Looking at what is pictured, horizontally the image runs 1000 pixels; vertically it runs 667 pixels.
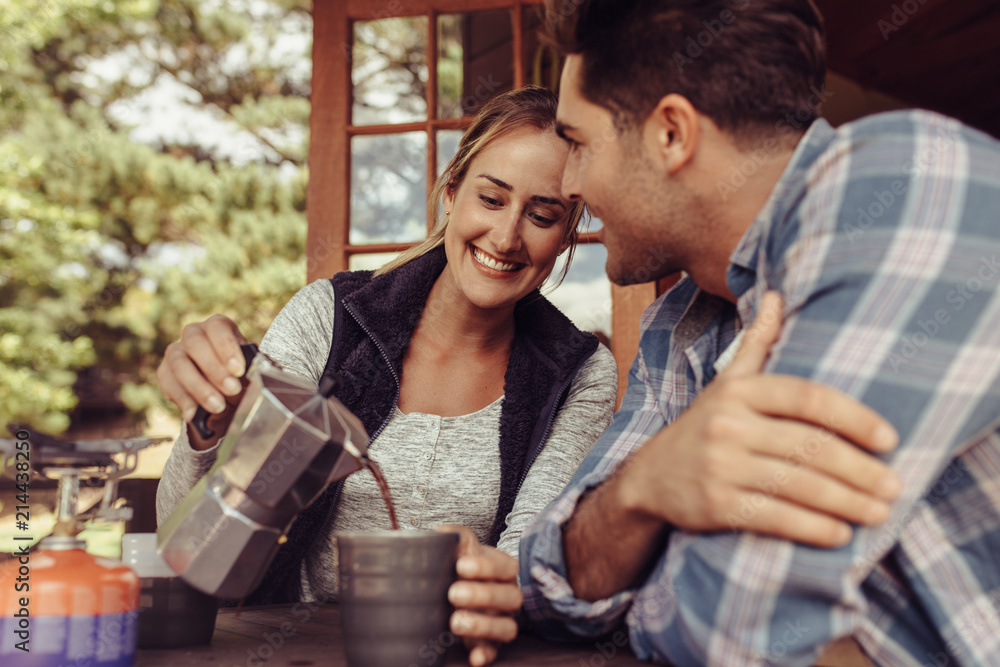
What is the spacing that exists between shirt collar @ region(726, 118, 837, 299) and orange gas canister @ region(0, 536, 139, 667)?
2.39ft

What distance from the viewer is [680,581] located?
0.72m

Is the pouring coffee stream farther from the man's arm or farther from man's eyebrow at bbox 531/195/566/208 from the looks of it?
man's eyebrow at bbox 531/195/566/208

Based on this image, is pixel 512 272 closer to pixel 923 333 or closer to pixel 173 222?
pixel 923 333

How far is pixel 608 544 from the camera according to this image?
840 millimetres

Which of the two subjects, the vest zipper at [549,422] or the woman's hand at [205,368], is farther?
the vest zipper at [549,422]

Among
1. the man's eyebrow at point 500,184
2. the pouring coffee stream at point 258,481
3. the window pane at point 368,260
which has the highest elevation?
the man's eyebrow at point 500,184

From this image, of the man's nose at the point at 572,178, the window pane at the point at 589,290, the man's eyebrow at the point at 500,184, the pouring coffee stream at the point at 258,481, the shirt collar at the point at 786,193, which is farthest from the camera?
the window pane at the point at 589,290

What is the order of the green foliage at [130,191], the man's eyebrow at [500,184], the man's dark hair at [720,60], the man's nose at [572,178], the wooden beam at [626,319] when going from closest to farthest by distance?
the man's dark hair at [720,60]
the man's nose at [572,178]
the man's eyebrow at [500,184]
the wooden beam at [626,319]
the green foliage at [130,191]

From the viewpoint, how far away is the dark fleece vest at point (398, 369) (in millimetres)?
1399

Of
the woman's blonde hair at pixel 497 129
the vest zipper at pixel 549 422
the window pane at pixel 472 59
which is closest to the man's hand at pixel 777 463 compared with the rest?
the vest zipper at pixel 549 422

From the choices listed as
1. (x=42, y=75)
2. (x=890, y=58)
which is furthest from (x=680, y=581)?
(x=42, y=75)

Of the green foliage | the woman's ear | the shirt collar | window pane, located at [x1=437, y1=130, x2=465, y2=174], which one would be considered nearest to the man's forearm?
the shirt collar

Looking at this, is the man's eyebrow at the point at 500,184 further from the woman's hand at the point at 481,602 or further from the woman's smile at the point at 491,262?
the woman's hand at the point at 481,602

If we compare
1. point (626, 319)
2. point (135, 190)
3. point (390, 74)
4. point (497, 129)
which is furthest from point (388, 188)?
point (135, 190)
